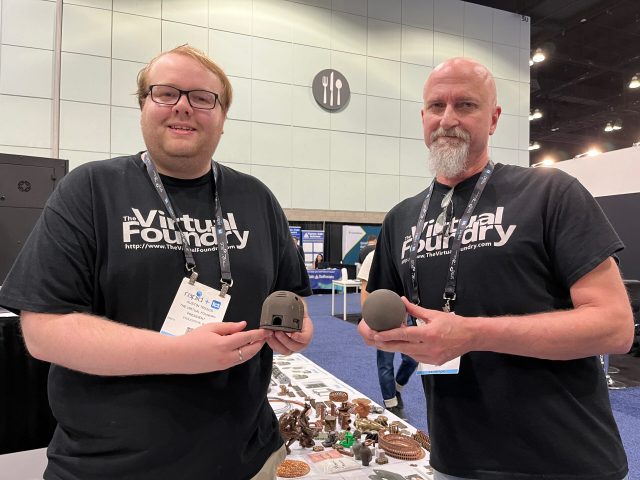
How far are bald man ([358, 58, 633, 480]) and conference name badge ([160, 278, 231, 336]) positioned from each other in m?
0.43

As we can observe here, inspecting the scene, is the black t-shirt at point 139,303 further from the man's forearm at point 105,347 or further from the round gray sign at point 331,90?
the round gray sign at point 331,90

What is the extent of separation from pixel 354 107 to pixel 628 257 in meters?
7.37

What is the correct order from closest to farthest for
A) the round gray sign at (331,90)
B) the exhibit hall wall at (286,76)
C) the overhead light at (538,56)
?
the exhibit hall wall at (286,76) < the round gray sign at (331,90) < the overhead light at (538,56)

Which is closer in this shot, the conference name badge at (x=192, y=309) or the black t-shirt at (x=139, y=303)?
the black t-shirt at (x=139, y=303)

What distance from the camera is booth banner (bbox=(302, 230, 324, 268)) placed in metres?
11.6

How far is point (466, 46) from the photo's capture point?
1277 cm

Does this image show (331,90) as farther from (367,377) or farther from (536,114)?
(536,114)

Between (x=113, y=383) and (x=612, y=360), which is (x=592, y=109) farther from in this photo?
(x=113, y=383)

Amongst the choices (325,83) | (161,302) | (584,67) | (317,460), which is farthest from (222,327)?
(584,67)

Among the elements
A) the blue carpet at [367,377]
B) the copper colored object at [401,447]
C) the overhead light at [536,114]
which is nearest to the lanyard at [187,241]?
the copper colored object at [401,447]

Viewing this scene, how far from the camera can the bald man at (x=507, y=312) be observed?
1.13 m

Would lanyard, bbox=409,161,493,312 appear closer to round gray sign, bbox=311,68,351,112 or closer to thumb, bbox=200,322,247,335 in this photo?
thumb, bbox=200,322,247,335

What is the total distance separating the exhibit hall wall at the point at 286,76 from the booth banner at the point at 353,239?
54cm

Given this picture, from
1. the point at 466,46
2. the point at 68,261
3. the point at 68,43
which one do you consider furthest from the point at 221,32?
the point at 68,261
